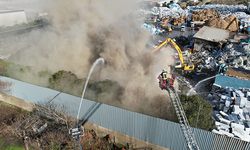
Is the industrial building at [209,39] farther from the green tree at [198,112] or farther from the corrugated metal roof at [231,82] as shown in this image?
the green tree at [198,112]

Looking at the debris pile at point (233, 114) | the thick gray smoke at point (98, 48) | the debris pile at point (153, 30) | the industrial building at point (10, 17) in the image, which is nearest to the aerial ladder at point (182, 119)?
the thick gray smoke at point (98, 48)

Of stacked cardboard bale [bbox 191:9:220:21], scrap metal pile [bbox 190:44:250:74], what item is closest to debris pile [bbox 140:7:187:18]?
stacked cardboard bale [bbox 191:9:220:21]

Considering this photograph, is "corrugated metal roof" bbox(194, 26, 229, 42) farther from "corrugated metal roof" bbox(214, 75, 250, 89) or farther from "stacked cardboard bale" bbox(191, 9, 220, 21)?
"stacked cardboard bale" bbox(191, 9, 220, 21)

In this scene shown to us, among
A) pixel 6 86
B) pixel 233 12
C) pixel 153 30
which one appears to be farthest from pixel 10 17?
pixel 233 12

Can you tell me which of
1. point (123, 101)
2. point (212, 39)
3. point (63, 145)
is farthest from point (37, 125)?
point (212, 39)

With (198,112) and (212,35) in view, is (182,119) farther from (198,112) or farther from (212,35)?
(212,35)
